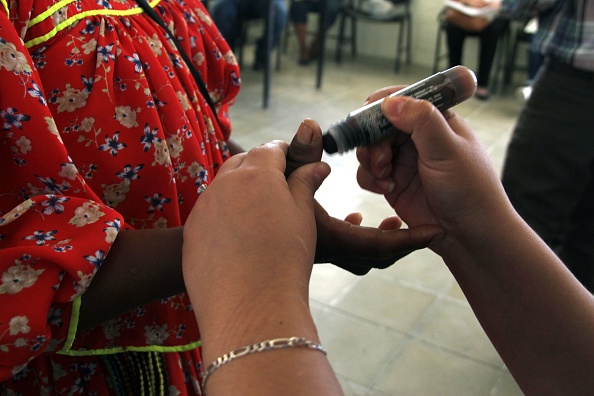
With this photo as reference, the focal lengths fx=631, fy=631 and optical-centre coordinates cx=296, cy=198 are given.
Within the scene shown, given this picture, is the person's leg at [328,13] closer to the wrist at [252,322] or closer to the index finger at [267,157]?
the index finger at [267,157]

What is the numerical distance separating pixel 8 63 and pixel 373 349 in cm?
158

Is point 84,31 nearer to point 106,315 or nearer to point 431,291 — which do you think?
point 106,315

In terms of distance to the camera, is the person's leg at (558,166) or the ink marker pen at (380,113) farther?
the person's leg at (558,166)

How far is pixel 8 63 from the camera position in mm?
664

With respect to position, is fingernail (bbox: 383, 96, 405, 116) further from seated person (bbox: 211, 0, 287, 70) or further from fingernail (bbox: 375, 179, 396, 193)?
seated person (bbox: 211, 0, 287, 70)

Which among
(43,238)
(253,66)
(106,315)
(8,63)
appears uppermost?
(8,63)

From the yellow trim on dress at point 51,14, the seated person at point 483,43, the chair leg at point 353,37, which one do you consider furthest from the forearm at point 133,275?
the chair leg at point 353,37

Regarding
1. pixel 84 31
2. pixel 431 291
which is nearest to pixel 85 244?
pixel 84 31

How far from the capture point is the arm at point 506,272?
0.81 metres

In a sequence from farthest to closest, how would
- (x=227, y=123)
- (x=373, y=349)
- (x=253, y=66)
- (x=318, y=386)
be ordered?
(x=253, y=66), (x=373, y=349), (x=227, y=123), (x=318, y=386)

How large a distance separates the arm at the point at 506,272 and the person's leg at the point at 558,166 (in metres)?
0.99

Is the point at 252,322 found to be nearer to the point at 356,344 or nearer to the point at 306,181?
the point at 306,181

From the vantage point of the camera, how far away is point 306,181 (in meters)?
0.69

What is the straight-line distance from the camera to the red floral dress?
2.17 ft
